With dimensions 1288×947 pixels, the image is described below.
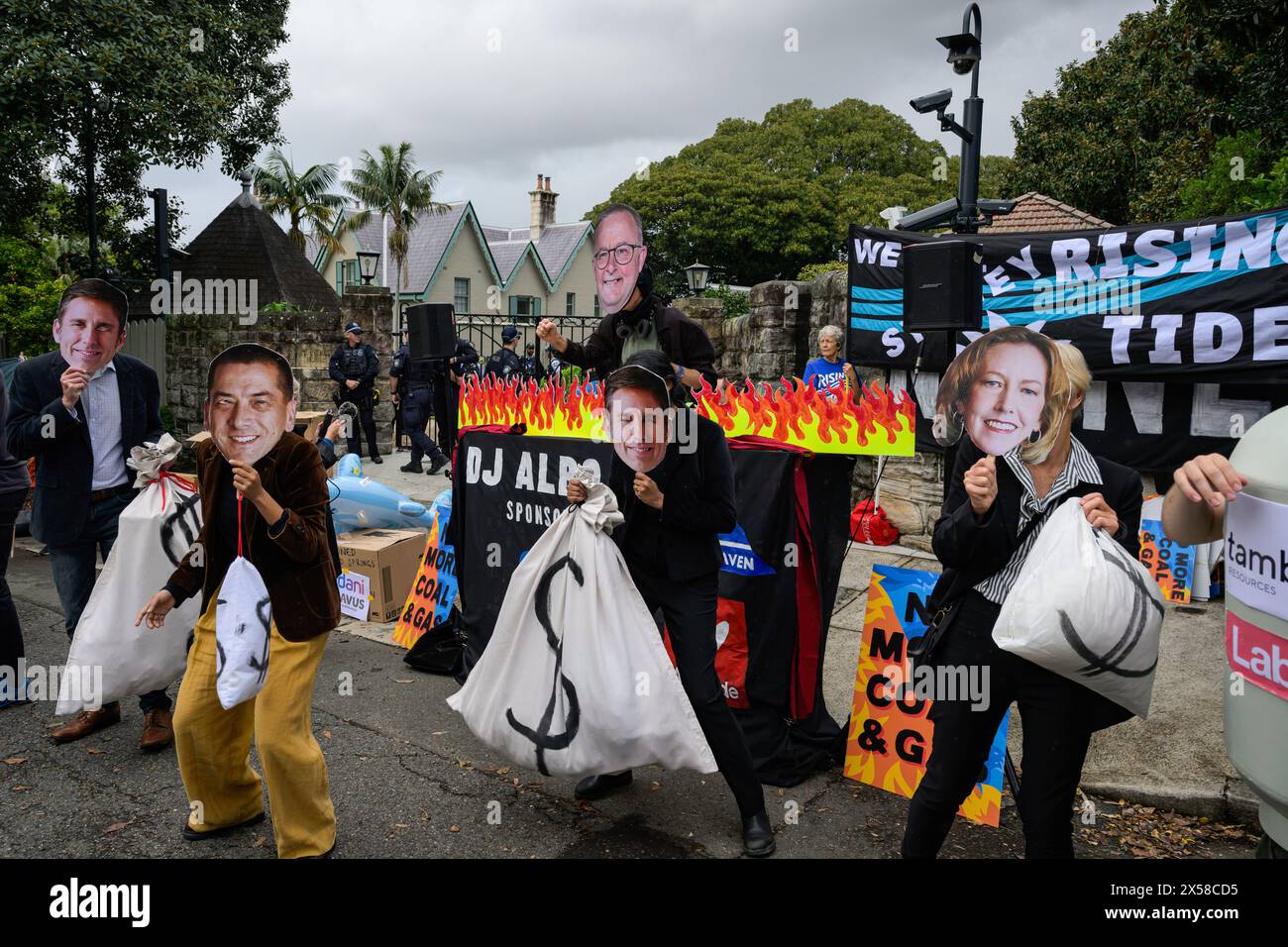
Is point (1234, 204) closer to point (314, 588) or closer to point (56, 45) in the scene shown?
point (314, 588)

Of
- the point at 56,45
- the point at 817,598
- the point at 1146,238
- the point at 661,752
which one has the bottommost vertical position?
the point at 661,752

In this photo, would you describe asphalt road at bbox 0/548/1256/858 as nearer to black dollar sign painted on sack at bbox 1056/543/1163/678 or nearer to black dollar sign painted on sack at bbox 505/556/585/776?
black dollar sign painted on sack at bbox 505/556/585/776

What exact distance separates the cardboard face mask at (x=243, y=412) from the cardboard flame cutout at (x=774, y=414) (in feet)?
5.25

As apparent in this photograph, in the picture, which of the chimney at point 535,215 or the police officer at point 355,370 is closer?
the police officer at point 355,370

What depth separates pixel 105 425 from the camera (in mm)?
4457

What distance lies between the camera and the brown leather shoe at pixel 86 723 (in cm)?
430

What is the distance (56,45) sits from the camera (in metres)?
9.67

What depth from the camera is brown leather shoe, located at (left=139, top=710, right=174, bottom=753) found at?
4.20m

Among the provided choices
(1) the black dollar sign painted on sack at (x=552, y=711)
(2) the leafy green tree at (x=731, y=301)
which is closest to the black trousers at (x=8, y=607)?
(1) the black dollar sign painted on sack at (x=552, y=711)

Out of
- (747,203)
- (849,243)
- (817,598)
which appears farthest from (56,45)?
(747,203)

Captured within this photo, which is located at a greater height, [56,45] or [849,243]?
[56,45]

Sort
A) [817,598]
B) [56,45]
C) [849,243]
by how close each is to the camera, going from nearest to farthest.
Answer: [817,598]
[849,243]
[56,45]

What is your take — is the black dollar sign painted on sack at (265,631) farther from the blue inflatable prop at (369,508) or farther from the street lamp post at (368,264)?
the street lamp post at (368,264)
